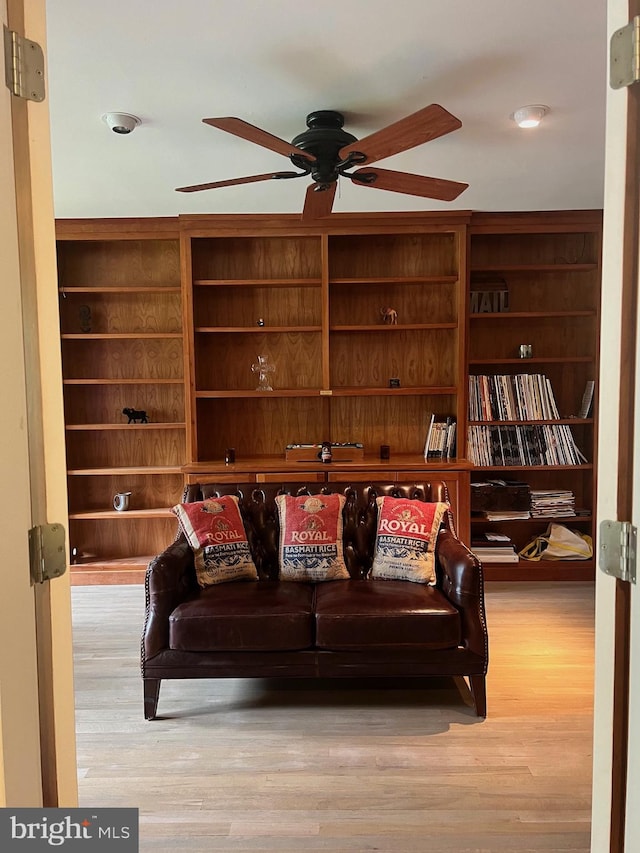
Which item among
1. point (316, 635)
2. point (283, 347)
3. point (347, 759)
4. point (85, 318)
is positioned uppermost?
point (85, 318)

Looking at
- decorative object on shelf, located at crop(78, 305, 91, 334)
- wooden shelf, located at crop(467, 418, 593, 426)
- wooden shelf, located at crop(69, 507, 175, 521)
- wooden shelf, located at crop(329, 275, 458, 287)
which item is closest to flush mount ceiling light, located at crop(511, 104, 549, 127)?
wooden shelf, located at crop(329, 275, 458, 287)

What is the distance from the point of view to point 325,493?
3.31 metres

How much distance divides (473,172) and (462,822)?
3185 mm

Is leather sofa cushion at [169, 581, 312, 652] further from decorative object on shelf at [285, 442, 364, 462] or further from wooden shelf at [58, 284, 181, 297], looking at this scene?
wooden shelf at [58, 284, 181, 297]

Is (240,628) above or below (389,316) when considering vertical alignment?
below

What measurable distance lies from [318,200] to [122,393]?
264cm

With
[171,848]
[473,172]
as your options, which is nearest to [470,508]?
[473,172]

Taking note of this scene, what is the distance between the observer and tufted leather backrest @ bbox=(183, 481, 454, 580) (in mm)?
3189

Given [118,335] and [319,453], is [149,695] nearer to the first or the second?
[319,453]

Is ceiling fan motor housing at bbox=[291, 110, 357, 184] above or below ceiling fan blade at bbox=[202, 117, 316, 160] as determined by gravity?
above

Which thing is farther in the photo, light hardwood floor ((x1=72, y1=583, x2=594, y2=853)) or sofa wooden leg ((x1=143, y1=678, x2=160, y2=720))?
sofa wooden leg ((x1=143, y1=678, x2=160, y2=720))

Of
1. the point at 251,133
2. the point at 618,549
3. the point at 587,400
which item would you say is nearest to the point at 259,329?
the point at 251,133

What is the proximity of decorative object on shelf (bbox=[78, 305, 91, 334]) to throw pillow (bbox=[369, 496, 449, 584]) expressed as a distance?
9.33 feet

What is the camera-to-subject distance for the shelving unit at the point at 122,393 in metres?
4.68
